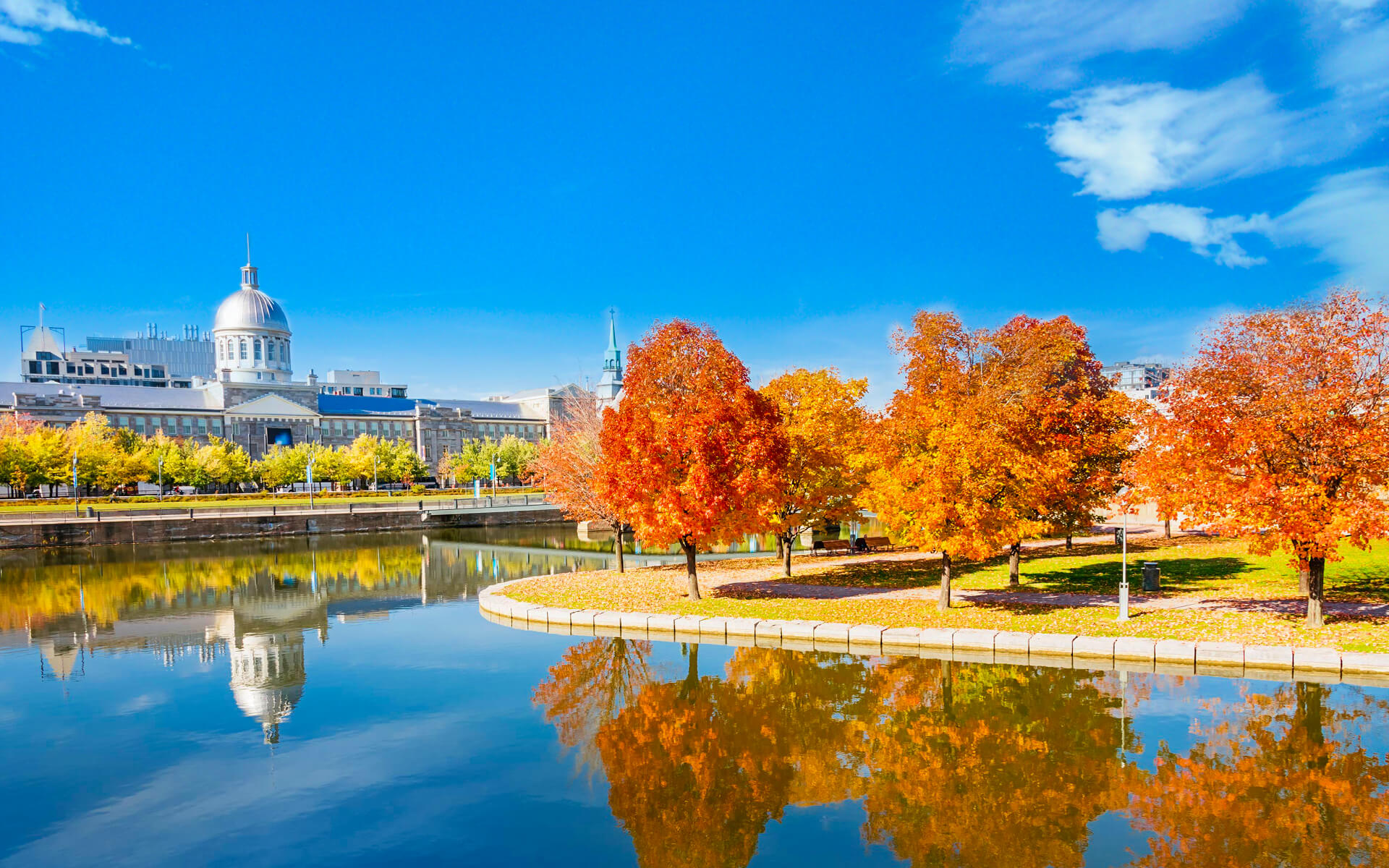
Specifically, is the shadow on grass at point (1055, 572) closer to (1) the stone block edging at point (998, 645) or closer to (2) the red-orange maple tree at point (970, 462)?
(2) the red-orange maple tree at point (970, 462)

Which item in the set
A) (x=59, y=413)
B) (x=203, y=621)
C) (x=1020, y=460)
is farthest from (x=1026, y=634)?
(x=59, y=413)

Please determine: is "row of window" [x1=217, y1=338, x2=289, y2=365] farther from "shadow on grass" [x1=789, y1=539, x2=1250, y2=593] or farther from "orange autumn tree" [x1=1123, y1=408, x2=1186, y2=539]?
"orange autumn tree" [x1=1123, y1=408, x2=1186, y2=539]

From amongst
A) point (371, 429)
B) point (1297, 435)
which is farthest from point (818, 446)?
point (371, 429)

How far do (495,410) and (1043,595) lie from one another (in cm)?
14056

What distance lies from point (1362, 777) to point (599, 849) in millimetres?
10070

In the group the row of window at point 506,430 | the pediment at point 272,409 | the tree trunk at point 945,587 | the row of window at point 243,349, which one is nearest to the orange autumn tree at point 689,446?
the tree trunk at point 945,587

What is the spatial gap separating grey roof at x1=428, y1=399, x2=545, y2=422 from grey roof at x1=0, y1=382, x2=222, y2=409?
37.8m

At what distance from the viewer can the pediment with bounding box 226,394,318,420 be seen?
121438mm

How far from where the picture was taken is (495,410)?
6181 inches

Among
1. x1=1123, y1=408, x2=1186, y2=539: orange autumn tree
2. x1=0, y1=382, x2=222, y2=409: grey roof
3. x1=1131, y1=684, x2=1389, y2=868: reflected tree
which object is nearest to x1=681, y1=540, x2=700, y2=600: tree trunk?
x1=1123, y1=408, x2=1186, y2=539: orange autumn tree

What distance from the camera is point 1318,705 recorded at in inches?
573

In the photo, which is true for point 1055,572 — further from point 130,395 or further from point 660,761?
point 130,395

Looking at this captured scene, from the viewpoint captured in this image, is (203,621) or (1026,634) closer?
(1026,634)

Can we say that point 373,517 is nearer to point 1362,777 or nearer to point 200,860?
point 200,860
